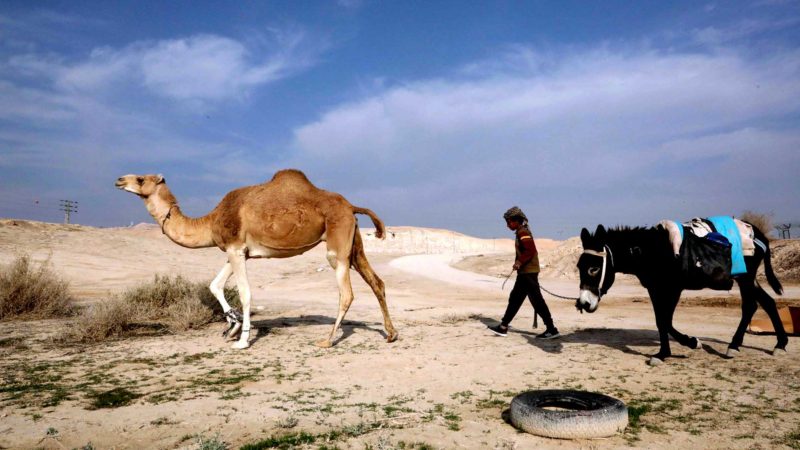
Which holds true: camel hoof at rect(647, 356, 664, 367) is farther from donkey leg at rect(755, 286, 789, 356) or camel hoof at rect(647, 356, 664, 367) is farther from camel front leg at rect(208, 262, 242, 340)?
camel front leg at rect(208, 262, 242, 340)

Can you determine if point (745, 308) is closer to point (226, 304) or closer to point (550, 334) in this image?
point (550, 334)

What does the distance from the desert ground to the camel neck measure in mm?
1889

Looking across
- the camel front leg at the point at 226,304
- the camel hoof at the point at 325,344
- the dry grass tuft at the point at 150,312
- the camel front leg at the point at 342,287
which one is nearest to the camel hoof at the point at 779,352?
the camel front leg at the point at 342,287

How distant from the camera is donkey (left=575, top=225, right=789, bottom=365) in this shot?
23.7 ft

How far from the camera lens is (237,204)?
29.5 ft

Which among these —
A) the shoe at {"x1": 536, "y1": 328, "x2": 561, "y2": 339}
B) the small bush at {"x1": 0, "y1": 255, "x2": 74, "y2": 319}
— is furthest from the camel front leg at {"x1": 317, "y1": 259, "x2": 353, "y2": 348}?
the small bush at {"x1": 0, "y1": 255, "x2": 74, "y2": 319}

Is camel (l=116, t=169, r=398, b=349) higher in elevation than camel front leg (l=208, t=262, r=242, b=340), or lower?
higher

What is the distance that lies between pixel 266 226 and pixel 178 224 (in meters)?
1.88

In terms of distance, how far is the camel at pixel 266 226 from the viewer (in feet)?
28.8

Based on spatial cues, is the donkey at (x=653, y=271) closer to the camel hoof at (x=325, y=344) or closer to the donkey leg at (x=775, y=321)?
the donkey leg at (x=775, y=321)

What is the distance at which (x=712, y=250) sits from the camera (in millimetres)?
7168

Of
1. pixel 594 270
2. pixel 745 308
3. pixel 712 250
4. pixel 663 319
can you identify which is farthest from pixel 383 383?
pixel 745 308

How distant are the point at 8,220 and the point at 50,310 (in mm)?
28377

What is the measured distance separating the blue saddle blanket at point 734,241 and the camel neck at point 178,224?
28.5 ft
